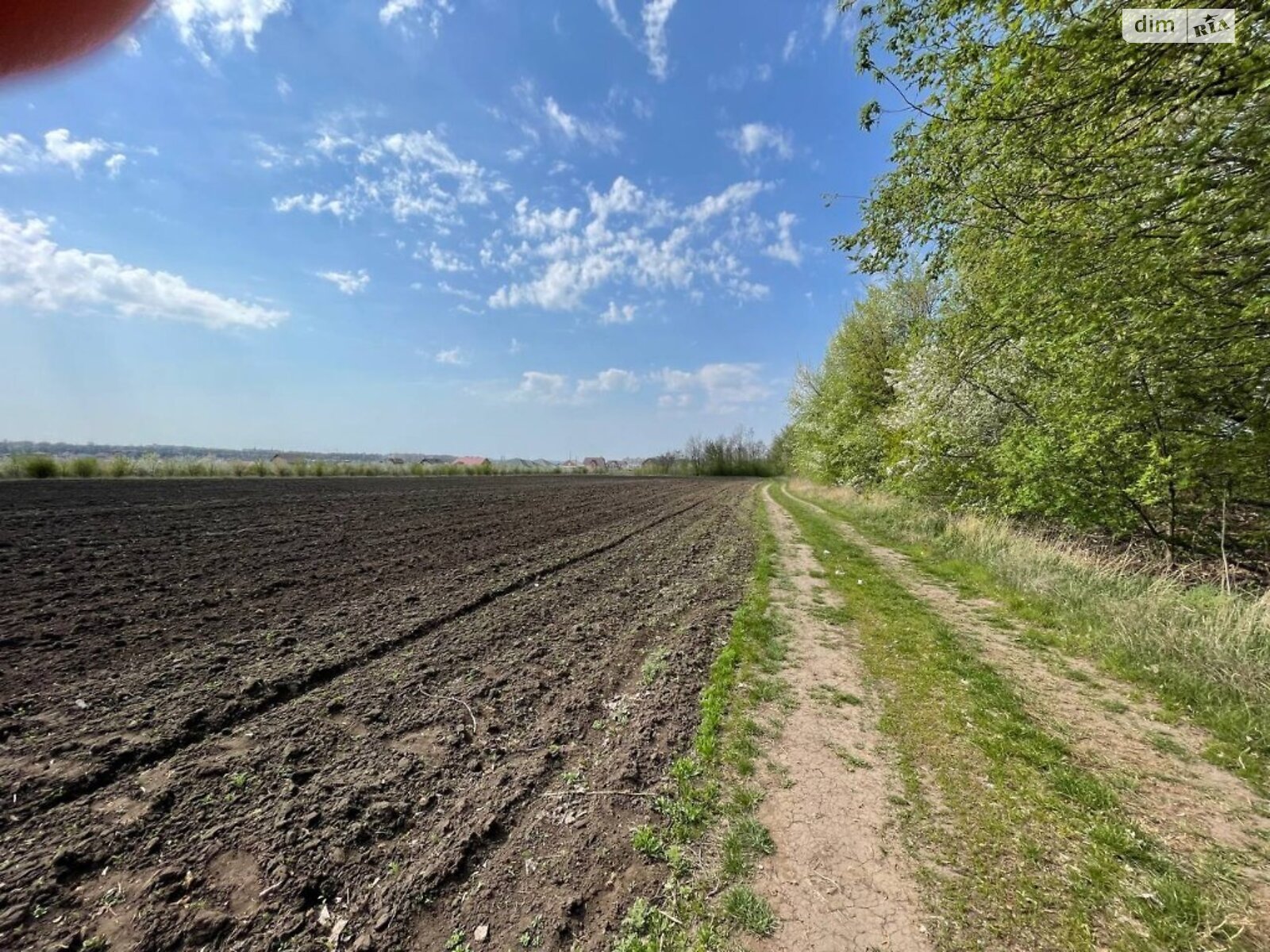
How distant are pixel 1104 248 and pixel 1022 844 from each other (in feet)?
25.3

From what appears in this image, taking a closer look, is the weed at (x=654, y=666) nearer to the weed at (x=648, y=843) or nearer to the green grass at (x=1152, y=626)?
the weed at (x=648, y=843)

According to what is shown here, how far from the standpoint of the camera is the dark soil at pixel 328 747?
2404 mm

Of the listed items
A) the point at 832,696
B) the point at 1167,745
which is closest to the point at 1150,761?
Result: the point at 1167,745

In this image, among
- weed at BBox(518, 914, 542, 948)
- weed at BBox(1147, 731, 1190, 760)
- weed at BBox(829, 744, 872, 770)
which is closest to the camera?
weed at BBox(518, 914, 542, 948)

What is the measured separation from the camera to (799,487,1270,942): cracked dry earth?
2.88m

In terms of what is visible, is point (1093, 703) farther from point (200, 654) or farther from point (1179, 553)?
point (200, 654)

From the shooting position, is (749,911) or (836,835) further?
(836,835)

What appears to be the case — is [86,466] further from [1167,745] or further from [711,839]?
[1167,745]

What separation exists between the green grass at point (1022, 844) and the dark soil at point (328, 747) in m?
1.78

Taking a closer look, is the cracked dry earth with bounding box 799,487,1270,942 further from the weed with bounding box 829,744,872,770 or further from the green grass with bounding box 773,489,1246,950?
the weed with bounding box 829,744,872,770

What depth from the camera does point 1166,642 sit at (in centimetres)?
534

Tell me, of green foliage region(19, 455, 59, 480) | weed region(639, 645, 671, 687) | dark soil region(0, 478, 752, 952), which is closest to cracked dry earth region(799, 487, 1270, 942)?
dark soil region(0, 478, 752, 952)

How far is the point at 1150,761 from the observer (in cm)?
376

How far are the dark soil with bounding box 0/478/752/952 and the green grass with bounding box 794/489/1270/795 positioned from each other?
14.8 feet
